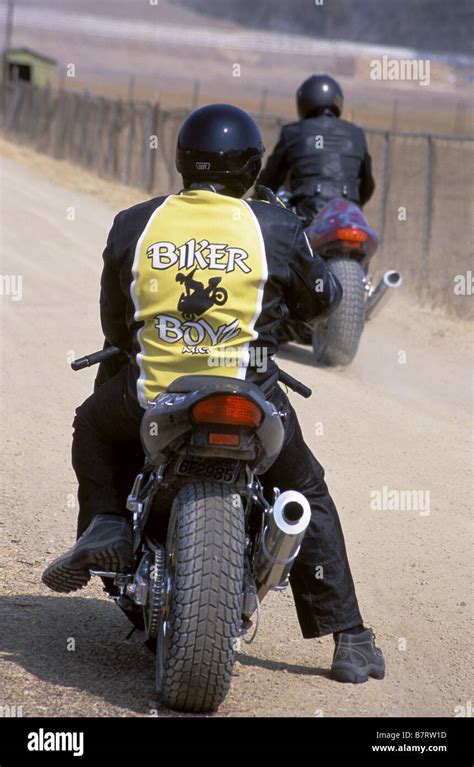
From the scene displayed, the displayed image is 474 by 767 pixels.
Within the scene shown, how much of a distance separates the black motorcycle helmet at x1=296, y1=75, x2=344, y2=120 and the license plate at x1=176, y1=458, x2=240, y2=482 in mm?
6670

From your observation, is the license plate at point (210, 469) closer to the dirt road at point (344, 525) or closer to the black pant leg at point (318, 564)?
the black pant leg at point (318, 564)

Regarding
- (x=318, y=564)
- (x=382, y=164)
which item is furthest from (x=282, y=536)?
(x=382, y=164)

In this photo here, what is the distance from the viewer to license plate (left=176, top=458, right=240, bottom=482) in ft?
13.8

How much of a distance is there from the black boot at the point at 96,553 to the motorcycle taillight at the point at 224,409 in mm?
693

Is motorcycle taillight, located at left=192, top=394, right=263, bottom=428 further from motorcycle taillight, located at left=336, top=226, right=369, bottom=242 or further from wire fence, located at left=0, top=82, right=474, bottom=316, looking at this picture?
wire fence, located at left=0, top=82, right=474, bottom=316

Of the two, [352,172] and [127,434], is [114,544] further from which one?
[352,172]

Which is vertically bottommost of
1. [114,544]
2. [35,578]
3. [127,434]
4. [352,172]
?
[35,578]

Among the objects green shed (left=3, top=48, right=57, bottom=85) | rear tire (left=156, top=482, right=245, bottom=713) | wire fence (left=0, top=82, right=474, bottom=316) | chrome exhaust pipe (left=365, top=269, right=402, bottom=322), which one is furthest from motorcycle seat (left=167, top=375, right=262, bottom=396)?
green shed (left=3, top=48, right=57, bottom=85)

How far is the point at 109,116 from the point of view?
30.5m

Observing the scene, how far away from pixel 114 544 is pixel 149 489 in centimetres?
23
